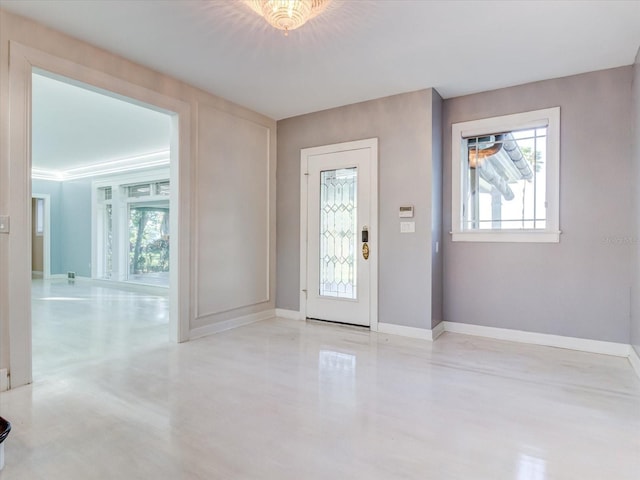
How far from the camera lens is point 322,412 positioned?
90.7 inches

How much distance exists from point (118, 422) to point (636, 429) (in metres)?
3.03

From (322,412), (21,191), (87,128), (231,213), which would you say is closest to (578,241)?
(322,412)

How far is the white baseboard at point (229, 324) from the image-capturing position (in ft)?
13.1

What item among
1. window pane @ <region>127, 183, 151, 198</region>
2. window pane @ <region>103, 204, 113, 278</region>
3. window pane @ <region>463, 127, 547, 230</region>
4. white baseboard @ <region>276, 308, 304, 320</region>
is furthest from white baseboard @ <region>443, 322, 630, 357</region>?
window pane @ <region>103, 204, 113, 278</region>

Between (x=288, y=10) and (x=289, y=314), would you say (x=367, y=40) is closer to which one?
(x=288, y=10)

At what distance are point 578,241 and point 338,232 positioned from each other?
2542 millimetres

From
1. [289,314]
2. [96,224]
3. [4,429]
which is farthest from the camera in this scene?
[96,224]

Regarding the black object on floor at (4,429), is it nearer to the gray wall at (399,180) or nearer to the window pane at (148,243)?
the gray wall at (399,180)

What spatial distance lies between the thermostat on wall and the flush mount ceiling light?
2.22 meters

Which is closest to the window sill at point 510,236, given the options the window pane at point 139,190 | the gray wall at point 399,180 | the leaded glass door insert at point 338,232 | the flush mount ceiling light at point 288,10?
the gray wall at point 399,180

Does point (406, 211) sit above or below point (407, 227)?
above

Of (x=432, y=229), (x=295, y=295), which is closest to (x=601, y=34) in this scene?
(x=432, y=229)

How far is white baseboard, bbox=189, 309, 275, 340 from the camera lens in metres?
3.98

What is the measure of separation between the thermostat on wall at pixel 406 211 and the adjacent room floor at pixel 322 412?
1.39 metres
